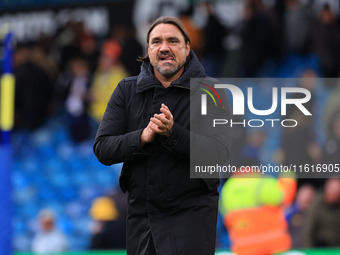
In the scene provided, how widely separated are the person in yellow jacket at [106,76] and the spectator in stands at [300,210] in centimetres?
388

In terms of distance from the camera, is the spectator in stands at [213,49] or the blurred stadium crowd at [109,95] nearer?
the blurred stadium crowd at [109,95]

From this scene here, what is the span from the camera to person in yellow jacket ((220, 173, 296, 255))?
4.41 metres

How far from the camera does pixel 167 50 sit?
2.41m

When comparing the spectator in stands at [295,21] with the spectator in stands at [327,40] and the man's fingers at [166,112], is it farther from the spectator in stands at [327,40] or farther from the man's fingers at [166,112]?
the man's fingers at [166,112]

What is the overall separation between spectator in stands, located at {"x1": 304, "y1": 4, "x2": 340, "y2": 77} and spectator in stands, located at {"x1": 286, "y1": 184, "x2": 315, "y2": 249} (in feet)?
7.67

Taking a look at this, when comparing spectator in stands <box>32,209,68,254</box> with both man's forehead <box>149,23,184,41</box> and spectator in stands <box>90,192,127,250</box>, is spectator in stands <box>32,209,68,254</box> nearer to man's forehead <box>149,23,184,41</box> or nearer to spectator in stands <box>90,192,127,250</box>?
spectator in stands <box>90,192,127,250</box>

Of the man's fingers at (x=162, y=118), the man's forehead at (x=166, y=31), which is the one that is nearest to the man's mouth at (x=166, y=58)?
the man's forehead at (x=166, y=31)

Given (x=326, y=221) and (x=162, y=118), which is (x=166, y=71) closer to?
(x=162, y=118)

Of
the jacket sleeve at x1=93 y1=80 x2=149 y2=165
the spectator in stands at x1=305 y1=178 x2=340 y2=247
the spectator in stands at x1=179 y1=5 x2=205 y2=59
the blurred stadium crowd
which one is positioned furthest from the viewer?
the spectator in stands at x1=179 y1=5 x2=205 y2=59

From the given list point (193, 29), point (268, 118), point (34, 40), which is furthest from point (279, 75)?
point (34, 40)

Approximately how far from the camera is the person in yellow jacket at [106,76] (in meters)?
8.94

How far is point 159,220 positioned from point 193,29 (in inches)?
253

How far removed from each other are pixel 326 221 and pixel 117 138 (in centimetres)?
415

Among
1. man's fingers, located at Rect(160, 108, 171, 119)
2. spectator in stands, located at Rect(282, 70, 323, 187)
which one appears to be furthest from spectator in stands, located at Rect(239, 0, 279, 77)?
man's fingers, located at Rect(160, 108, 171, 119)
